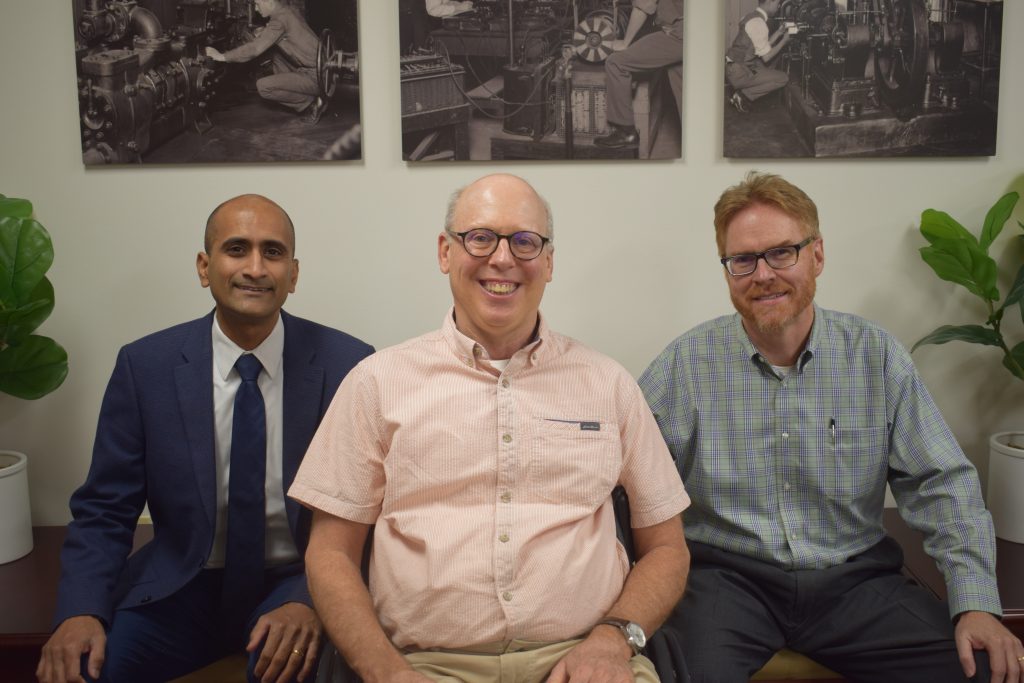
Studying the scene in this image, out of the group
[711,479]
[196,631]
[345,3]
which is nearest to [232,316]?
[196,631]

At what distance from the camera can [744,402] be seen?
229cm

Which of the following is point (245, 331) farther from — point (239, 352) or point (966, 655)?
point (966, 655)

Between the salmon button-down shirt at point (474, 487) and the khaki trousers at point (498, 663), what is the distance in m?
0.02

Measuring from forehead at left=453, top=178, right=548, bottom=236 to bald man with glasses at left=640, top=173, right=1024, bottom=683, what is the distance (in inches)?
25.3

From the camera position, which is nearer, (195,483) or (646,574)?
(646,574)

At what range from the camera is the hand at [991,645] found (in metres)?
1.90

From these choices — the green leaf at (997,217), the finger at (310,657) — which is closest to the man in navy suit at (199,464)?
the finger at (310,657)

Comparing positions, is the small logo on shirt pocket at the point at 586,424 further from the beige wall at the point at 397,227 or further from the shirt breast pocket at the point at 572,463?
the beige wall at the point at 397,227

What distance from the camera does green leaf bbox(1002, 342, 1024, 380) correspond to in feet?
9.29

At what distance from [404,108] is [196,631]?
164 cm

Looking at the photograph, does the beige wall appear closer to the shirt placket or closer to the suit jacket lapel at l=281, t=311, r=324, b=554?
the suit jacket lapel at l=281, t=311, r=324, b=554

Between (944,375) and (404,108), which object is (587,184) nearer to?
(404,108)

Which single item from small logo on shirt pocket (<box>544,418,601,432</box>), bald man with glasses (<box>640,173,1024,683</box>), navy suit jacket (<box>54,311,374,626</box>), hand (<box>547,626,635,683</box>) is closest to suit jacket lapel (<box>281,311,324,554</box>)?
navy suit jacket (<box>54,311,374,626</box>)

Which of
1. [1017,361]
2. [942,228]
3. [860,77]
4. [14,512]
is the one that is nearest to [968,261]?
[942,228]
